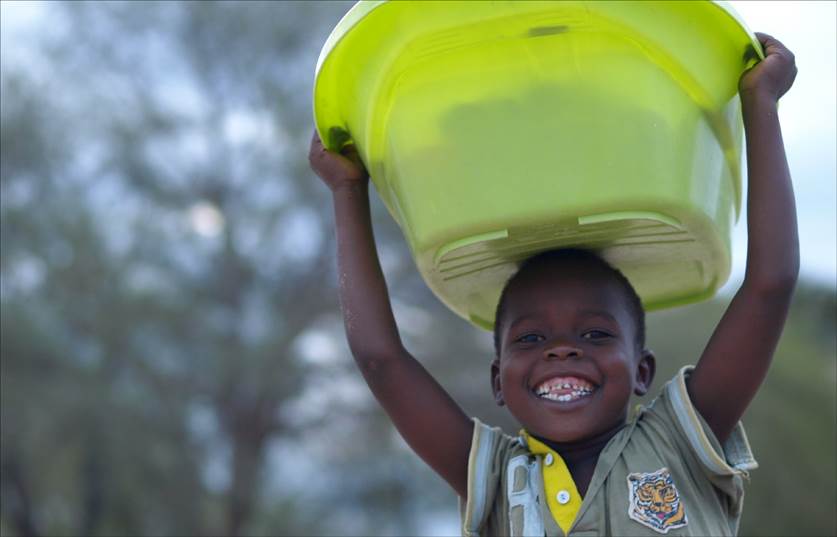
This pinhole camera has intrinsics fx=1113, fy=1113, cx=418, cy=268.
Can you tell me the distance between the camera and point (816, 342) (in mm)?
8508

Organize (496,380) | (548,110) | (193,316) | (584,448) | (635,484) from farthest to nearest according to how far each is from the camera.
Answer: (193,316)
(496,380)
(584,448)
(635,484)
(548,110)

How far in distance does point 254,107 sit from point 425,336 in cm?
305

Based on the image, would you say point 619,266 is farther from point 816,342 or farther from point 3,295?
point 3,295

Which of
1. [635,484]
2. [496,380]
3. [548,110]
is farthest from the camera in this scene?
[496,380]

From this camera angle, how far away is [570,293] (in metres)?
1.64

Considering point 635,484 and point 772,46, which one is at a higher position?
point 772,46

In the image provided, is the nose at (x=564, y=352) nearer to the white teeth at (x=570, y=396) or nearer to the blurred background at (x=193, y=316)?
the white teeth at (x=570, y=396)

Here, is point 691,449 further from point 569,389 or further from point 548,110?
point 548,110

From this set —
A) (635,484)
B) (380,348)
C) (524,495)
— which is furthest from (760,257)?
(380,348)

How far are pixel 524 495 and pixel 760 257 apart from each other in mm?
469

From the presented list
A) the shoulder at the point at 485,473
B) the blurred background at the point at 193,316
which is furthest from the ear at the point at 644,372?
the blurred background at the point at 193,316

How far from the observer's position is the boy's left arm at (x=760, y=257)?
1504 mm

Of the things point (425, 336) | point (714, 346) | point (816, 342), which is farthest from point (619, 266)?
point (425, 336)

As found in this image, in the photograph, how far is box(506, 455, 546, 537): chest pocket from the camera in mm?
1553
